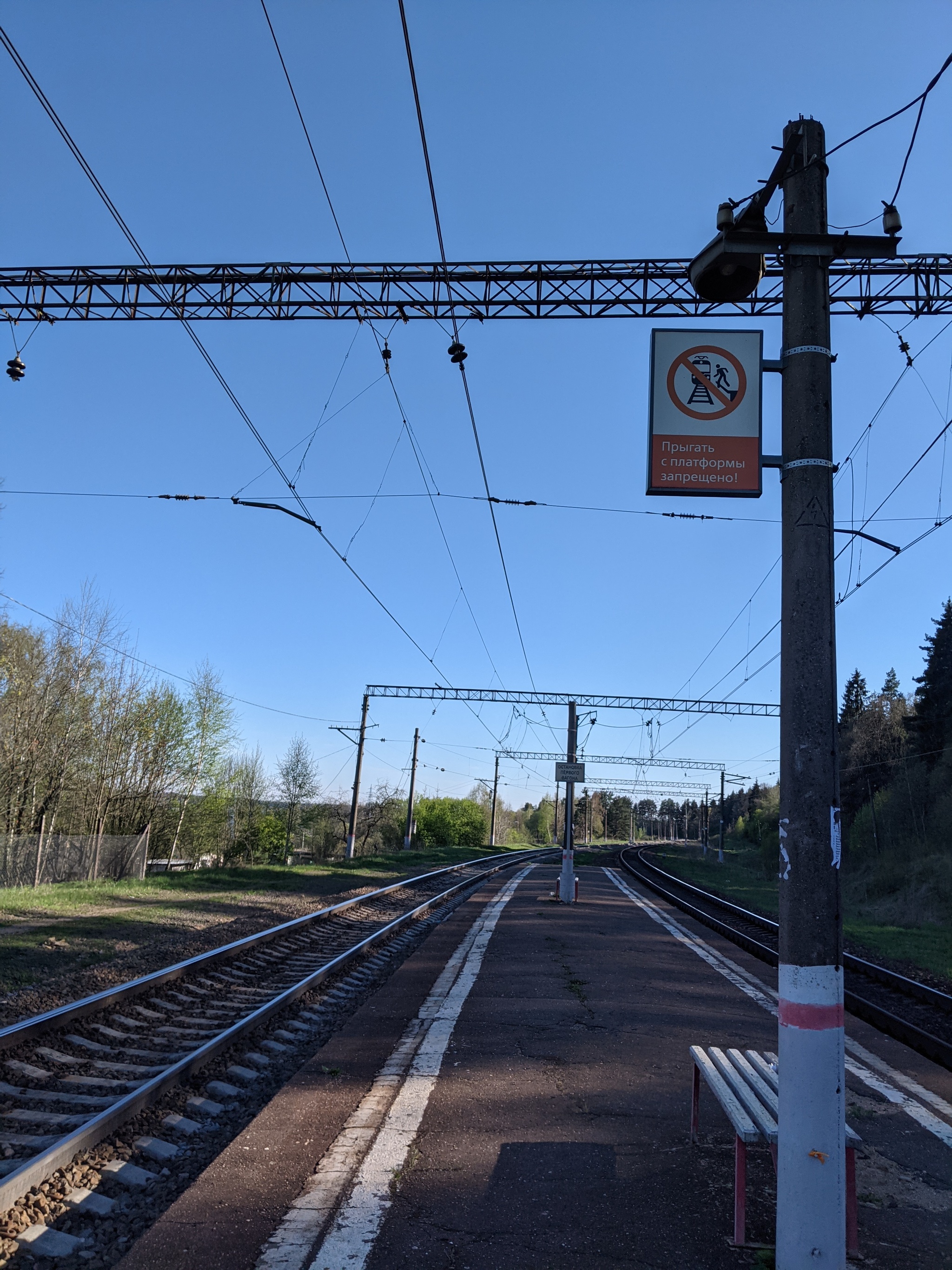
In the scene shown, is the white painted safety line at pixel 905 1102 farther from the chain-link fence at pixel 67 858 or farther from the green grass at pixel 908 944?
the chain-link fence at pixel 67 858

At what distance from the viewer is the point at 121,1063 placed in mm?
6887

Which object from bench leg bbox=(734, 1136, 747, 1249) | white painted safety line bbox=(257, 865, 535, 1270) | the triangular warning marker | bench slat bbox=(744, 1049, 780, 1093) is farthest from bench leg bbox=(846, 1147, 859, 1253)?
the triangular warning marker

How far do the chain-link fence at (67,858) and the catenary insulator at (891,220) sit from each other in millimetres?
24060

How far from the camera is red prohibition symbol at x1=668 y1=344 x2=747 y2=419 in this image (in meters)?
4.88

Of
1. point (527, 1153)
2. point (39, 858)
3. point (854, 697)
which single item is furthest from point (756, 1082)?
point (854, 697)

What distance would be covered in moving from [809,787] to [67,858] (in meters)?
28.0

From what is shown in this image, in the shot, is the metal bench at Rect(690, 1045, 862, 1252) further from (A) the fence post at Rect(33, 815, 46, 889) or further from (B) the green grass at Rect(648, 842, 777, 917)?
(A) the fence post at Rect(33, 815, 46, 889)

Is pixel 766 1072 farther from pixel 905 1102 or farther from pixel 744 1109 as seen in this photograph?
pixel 905 1102

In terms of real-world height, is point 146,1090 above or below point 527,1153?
below

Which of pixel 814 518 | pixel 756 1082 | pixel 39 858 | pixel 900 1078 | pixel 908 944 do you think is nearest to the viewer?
pixel 814 518

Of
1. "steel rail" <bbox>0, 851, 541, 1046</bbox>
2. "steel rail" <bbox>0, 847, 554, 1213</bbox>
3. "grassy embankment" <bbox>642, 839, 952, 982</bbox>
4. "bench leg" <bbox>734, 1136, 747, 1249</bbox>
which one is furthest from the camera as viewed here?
"grassy embankment" <bbox>642, 839, 952, 982</bbox>

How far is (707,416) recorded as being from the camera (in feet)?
16.1

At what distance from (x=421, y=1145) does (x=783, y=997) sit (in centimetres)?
251

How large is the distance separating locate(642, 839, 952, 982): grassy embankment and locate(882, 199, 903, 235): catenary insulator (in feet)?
43.5
